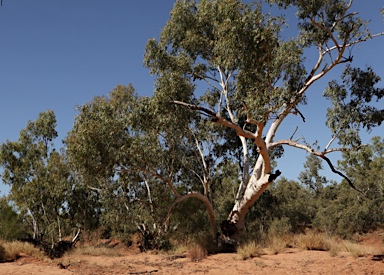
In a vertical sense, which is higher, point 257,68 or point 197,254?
point 257,68

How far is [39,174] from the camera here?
86.4 ft

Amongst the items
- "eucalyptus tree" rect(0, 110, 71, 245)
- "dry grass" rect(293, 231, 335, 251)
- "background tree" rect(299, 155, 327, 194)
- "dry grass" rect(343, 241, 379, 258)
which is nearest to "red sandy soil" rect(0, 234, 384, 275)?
"dry grass" rect(343, 241, 379, 258)

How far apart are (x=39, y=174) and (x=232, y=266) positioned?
62.9 ft

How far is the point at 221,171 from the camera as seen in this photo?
73.4 ft

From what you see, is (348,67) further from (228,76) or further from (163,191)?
(163,191)

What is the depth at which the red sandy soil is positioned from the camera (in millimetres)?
10721

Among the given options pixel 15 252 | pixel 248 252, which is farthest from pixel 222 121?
pixel 15 252

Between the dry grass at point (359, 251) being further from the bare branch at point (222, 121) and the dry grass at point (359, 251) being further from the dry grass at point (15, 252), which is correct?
the dry grass at point (15, 252)

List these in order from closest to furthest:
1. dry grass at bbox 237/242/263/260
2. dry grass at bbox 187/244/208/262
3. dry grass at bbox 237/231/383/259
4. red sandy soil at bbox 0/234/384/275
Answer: red sandy soil at bbox 0/234/384/275 → dry grass at bbox 237/231/383/259 → dry grass at bbox 237/242/263/260 → dry grass at bbox 187/244/208/262

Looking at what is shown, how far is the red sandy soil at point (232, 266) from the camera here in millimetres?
10721

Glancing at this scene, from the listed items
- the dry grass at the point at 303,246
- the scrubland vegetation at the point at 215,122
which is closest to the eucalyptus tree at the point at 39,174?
the scrubland vegetation at the point at 215,122

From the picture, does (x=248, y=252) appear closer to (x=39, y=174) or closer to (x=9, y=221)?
(x=39, y=174)

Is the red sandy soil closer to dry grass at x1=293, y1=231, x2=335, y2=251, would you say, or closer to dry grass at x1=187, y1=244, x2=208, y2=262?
dry grass at x1=187, y1=244, x2=208, y2=262

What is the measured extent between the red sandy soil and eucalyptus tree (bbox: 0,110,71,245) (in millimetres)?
10477
